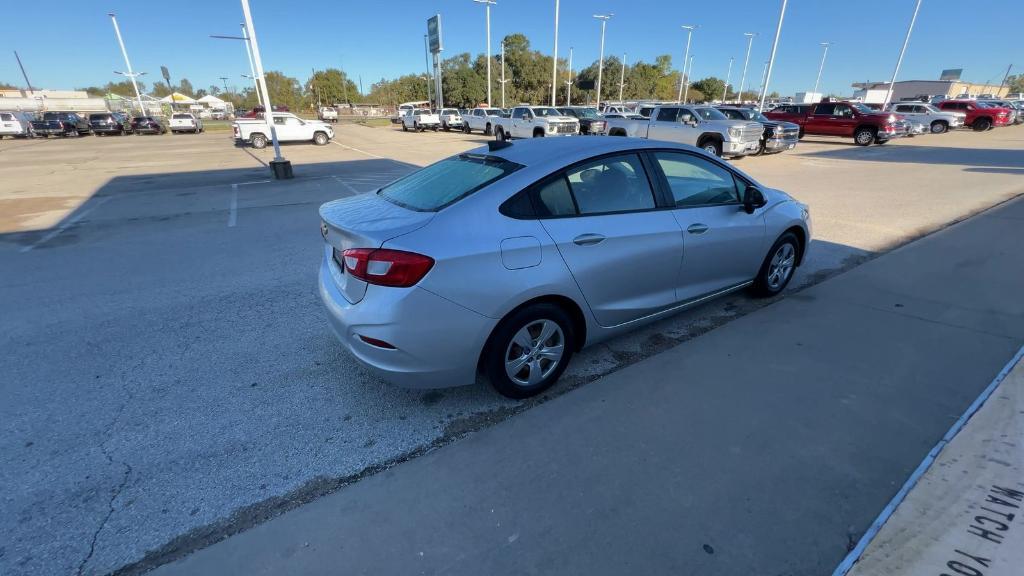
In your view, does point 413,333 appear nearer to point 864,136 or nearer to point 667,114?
point 667,114

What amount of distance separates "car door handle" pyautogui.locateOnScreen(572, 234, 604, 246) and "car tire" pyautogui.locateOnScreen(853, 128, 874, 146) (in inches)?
1020

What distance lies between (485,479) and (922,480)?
220cm

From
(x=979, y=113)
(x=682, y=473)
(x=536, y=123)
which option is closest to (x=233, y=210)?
(x=682, y=473)

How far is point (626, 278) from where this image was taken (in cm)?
312

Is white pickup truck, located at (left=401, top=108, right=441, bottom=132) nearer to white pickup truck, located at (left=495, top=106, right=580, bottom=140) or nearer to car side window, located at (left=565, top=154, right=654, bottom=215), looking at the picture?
white pickup truck, located at (left=495, top=106, right=580, bottom=140)

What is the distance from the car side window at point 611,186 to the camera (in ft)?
9.71

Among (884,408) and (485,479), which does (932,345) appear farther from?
(485,479)

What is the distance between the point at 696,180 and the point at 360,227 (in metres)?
2.70

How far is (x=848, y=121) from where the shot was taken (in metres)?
22.4

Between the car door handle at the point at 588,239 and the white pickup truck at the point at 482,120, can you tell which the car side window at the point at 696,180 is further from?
the white pickup truck at the point at 482,120

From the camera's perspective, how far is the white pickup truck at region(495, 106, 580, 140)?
2212 cm

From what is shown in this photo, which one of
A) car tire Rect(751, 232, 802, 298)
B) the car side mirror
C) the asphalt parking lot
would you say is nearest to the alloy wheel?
the asphalt parking lot

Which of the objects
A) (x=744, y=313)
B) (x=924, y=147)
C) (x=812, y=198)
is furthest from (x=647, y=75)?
(x=744, y=313)

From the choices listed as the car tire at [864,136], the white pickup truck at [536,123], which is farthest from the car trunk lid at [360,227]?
the car tire at [864,136]
